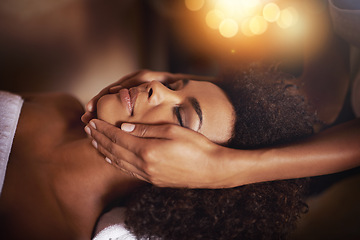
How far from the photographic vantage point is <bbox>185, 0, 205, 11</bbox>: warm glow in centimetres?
188

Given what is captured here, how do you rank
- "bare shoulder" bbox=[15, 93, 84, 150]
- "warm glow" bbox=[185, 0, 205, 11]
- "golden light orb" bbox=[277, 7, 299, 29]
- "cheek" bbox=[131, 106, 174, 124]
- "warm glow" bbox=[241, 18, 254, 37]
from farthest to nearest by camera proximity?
"warm glow" bbox=[185, 0, 205, 11], "warm glow" bbox=[241, 18, 254, 37], "golden light orb" bbox=[277, 7, 299, 29], "bare shoulder" bbox=[15, 93, 84, 150], "cheek" bbox=[131, 106, 174, 124]

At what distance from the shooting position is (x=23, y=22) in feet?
4.84

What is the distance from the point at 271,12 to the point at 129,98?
1.11 meters

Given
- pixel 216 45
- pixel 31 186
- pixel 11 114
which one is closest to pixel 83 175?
pixel 31 186

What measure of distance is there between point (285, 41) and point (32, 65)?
1.52 m

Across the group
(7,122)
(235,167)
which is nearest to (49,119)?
(7,122)

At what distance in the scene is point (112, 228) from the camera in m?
0.85

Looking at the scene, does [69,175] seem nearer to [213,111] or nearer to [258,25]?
[213,111]

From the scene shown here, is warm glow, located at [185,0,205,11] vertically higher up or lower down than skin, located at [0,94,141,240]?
higher up

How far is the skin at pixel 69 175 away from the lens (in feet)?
2.72

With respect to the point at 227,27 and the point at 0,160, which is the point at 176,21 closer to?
the point at 227,27

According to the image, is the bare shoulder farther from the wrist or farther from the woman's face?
the wrist

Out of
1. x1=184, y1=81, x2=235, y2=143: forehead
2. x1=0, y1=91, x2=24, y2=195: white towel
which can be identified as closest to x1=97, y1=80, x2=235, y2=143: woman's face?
x1=184, y1=81, x2=235, y2=143: forehead

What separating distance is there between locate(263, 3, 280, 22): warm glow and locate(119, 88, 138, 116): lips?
1.05 meters
